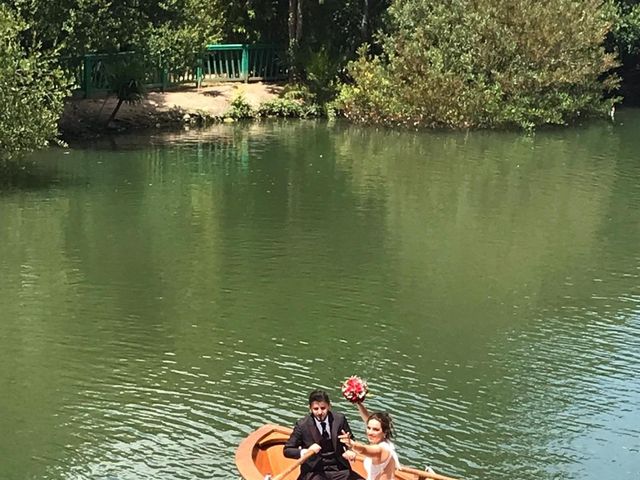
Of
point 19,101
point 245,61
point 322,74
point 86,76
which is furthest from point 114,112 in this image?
point 19,101

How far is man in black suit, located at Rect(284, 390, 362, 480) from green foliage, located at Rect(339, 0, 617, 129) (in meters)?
23.1

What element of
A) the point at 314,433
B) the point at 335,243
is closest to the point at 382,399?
the point at 314,433

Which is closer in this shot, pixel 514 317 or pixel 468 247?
pixel 514 317

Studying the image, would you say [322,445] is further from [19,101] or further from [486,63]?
[486,63]

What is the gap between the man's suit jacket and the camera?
753 centimetres

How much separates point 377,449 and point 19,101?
14.3 metres

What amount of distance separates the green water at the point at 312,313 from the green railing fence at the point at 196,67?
16.8 ft

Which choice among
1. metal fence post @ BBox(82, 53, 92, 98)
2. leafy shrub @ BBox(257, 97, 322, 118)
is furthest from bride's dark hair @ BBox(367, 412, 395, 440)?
leafy shrub @ BBox(257, 97, 322, 118)

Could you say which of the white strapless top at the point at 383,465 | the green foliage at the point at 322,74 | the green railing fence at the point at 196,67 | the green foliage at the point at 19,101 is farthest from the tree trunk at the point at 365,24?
the white strapless top at the point at 383,465

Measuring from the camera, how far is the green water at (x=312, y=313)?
9953mm

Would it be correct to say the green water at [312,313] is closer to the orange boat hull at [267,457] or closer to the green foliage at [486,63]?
the orange boat hull at [267,457]

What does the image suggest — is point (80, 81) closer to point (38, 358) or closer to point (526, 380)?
point (38, 358)

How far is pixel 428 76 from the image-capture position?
29828mm

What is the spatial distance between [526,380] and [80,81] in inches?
825
